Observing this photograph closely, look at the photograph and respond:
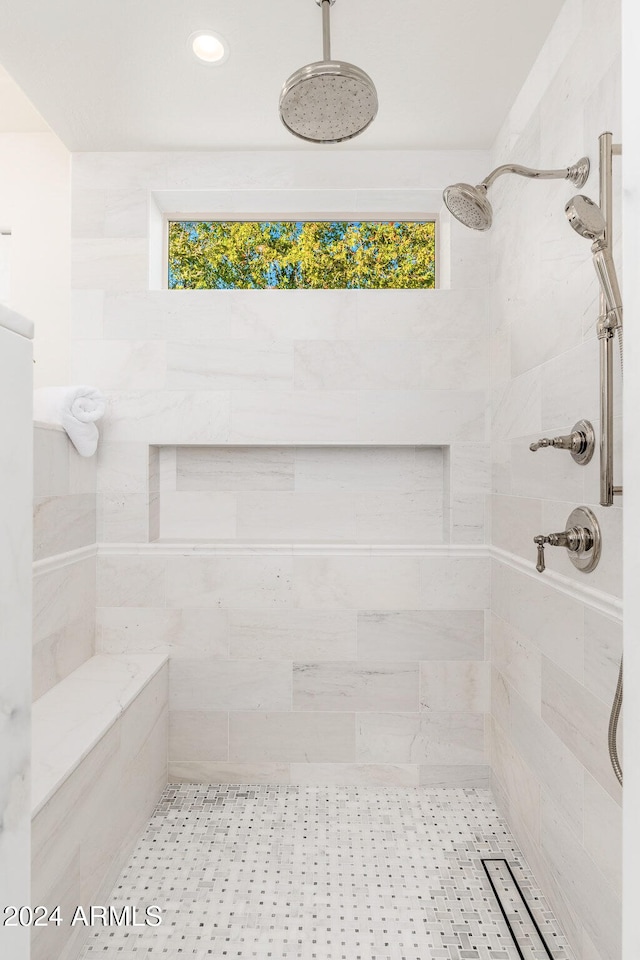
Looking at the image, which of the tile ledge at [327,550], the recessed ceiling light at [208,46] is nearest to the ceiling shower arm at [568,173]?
the recessed ceiling light at [208,46]

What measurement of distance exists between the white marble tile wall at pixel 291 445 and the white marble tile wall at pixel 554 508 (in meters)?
0.16

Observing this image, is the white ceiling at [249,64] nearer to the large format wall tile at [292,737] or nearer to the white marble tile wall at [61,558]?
the white marble tile wall at [61,558]

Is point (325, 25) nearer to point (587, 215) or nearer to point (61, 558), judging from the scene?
point (587, 215)

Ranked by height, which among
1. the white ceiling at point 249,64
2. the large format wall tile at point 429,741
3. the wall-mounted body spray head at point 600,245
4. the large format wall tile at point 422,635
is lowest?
the large format wall tile at point 429,741

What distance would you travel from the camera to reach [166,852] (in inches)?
76.0

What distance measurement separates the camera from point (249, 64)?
6.29 feet

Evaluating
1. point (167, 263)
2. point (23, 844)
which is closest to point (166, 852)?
point (23, 844)

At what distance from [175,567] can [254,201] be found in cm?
152

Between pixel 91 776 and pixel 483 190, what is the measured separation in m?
1.88

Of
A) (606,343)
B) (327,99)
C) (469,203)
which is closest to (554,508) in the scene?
(606,343)

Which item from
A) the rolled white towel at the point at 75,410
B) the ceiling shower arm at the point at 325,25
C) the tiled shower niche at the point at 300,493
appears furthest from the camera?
the tiled shower niche at the point at 300,493

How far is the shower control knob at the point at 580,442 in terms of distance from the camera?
150cm

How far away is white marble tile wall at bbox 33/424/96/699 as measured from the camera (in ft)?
6.44

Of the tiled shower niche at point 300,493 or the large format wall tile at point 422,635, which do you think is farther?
the tiled shower niche at point 300,493
